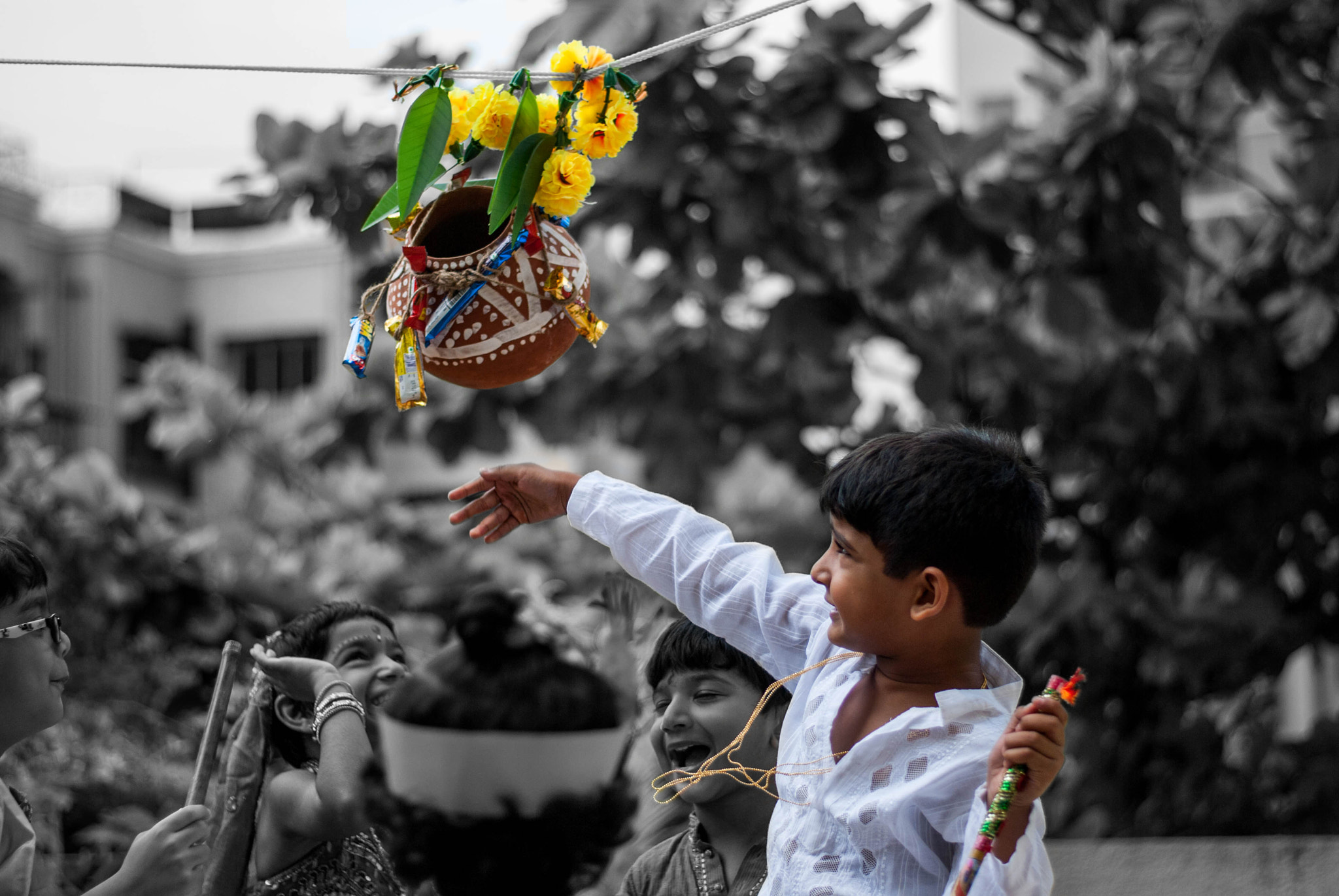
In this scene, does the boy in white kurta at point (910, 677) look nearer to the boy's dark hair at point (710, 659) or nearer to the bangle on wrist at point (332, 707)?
the boy's dark hair at point (710, 659)

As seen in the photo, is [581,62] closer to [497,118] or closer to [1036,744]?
[497,118]

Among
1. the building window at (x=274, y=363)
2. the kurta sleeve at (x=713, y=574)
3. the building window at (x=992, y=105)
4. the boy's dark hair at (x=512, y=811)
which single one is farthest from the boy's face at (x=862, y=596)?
the building window at (x=274, y=363)

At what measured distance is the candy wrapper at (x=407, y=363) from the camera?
200cm

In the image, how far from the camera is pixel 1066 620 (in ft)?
14.4

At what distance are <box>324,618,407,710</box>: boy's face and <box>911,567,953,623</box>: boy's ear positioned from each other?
112 centimetres

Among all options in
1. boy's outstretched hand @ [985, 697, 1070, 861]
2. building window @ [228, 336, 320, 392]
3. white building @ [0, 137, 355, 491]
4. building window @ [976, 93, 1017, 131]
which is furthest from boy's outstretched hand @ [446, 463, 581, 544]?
building window @ [228, 336, 320, 392]

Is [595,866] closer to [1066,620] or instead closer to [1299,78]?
[1066,620]

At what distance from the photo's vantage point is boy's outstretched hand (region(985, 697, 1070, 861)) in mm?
1362

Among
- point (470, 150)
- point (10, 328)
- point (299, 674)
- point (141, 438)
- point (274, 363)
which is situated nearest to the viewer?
point (470, 150)

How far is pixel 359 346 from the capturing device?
6.62ft

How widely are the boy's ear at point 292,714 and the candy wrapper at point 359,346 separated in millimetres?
716

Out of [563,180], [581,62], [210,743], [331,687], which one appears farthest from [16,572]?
[581,62]

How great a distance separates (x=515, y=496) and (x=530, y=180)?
0.45 metres

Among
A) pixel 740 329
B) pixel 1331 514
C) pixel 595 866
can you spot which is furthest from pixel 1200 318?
pixel 595 866
